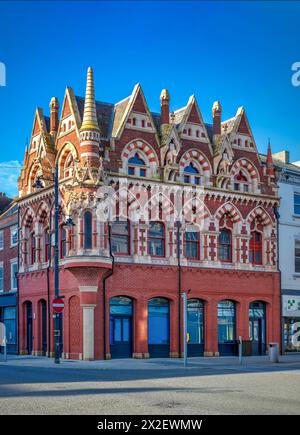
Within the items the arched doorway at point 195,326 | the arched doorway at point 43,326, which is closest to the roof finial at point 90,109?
the arched doorway at point 43,326

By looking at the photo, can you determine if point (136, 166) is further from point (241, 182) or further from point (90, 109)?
point (241, 182)

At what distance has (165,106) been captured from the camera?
Answer: 147 feet

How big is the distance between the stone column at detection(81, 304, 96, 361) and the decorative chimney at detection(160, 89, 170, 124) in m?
12.6

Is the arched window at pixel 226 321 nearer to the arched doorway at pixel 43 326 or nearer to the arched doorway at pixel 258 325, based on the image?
the arched doorway at pixel 258 325

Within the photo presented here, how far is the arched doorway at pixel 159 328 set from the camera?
140 feet

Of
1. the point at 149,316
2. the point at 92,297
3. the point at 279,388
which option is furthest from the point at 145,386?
the point at 149,316

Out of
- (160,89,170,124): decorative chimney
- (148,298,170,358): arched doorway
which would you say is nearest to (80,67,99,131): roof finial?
(160,89,170,124): decorative chimney

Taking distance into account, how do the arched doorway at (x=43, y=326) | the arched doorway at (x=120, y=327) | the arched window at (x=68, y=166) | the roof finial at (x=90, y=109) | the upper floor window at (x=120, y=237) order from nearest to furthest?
the roof finial at (x=90, y=109)
the arched doorway at (x=120, y=327)
the upper floor window at (x=120, y=237)
the arched window at (x=68, y=166)
the arched doorway at (x=43, y=326)

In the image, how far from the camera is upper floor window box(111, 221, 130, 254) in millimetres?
41625

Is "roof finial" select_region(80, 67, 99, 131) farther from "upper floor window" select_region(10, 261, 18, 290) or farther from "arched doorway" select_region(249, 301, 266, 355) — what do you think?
"arched doorway" select_region(249, 301, 266, 355)

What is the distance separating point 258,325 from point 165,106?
50.7 feet

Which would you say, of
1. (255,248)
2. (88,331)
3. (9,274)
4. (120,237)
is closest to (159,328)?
(88,331)

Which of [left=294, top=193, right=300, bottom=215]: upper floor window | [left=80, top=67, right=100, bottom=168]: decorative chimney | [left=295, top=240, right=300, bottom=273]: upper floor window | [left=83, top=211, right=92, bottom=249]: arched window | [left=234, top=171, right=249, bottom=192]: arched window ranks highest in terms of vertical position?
[left=80, top=67, right=100, bottom=168]: decorative chimney

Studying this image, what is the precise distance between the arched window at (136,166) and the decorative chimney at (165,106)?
3.10m
